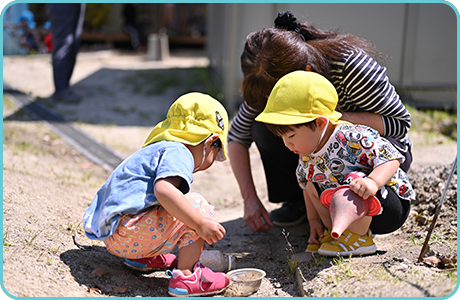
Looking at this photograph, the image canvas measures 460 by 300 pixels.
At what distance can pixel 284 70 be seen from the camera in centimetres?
217

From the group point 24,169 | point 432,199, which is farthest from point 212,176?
point 432,199

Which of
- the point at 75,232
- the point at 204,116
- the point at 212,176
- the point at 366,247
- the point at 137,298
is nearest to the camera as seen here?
the point at 137,298

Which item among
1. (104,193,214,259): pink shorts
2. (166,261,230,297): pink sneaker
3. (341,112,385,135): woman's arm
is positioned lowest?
(166,261,230,297): pink sneaker

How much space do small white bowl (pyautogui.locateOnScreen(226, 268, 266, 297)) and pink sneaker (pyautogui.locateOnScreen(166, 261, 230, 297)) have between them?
0.08 meters

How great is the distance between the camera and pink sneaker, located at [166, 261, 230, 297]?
6.11ft

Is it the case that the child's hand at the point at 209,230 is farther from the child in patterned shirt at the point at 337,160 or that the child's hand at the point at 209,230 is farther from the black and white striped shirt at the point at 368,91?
the black and white striped shirt at the point at 368,91

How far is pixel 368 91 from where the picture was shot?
2.17 m

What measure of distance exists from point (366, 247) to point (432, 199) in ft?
2.74

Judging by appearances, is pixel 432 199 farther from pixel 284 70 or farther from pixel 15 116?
pixel 15 116

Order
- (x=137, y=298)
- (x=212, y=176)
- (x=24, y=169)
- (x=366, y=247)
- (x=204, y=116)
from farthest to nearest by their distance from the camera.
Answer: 1. (x=212, y=176)
2. (x=24, y=169)
3. (x=366, y=247)
4. (x=204, y=116)
5. (x=137, y=298)

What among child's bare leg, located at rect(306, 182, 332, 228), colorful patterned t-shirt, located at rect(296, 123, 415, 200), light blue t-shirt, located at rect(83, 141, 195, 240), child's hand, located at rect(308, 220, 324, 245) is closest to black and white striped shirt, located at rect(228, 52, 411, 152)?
colorful patterned t-shirt, located at rect(296, 123, 415, 200)

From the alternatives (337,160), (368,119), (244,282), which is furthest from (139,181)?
(368,119)

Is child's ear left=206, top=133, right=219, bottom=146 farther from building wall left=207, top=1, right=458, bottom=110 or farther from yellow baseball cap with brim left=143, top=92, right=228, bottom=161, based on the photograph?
building wall left=207, top=1, right=458, bottom=110

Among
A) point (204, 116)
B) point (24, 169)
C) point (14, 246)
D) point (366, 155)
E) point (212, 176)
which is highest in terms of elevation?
point (204, 116)
